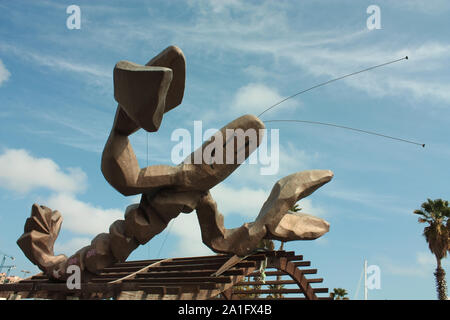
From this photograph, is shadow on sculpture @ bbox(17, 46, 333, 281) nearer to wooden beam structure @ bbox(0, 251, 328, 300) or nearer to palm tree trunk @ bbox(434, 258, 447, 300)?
wooden beam structure @ bbox(0, 251, 328, 300)

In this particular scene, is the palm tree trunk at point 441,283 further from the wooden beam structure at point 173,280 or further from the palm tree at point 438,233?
the wooden beam structure at point 173,280

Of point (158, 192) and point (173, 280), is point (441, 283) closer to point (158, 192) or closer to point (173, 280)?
point (173, 280)

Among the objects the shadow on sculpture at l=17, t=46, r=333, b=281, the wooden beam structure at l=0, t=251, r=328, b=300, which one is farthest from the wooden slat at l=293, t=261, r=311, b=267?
the shadow on sculpture at l=17, t=46, r=333, b=281

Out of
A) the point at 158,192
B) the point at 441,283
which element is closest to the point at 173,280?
the point at 158,192

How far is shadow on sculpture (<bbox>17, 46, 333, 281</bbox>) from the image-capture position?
5.39 metres

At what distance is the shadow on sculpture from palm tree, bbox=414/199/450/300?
1459 cm

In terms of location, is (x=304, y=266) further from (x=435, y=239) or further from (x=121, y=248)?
(x=435, y=239)

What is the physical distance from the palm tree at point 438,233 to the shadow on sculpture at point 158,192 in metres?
14.6

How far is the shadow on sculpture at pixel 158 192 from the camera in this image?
5.39m

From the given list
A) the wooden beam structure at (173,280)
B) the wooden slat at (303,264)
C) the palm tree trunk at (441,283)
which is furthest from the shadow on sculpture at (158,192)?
the palm tree trunk at (441,283)

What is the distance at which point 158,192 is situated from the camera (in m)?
6.76
